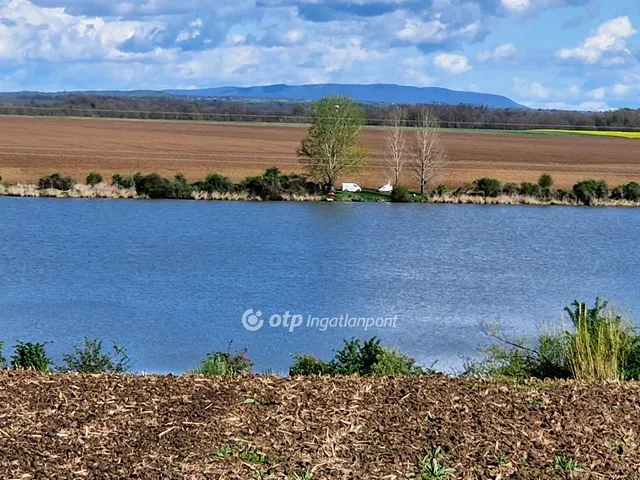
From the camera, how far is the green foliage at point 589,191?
61.9m

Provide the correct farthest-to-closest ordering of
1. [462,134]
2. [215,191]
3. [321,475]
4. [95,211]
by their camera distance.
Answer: [462,134], [215,191], [95,211], [321,475]

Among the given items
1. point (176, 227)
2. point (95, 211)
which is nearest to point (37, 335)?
point (176, 227)

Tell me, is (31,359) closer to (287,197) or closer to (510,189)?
(287,197)

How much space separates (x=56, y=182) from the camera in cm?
5850

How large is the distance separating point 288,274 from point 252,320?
29.6 feet

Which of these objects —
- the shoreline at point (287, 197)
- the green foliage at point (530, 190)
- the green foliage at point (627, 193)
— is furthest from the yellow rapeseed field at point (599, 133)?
the shoreline at point (287, 197)

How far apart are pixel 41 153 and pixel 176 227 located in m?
38.6

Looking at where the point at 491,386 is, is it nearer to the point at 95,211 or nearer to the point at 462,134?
the point at 95,211

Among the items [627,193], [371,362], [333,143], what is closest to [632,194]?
[627,193]

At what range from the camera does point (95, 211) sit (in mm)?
50406

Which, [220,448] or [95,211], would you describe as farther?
[95,211]

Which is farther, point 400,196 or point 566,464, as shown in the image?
point 400,196

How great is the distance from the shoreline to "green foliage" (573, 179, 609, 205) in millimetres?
333

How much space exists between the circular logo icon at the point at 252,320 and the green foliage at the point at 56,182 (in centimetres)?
3903
